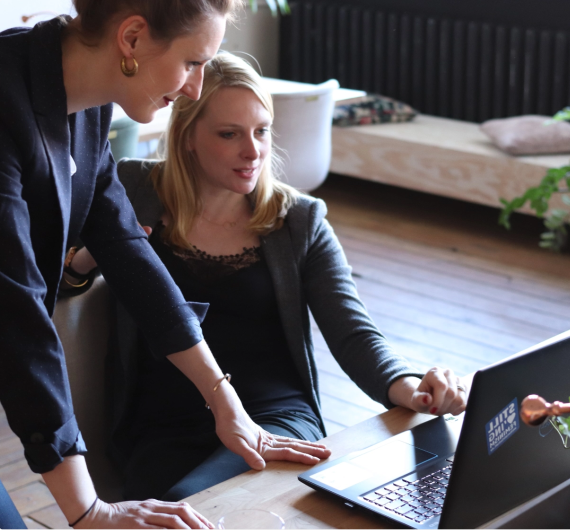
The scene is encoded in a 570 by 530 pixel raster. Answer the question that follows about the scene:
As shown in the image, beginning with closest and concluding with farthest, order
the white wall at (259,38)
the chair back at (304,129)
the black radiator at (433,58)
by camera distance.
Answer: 1. the chair back at (304,129)
2. the black radiator at (433,58)
3. the white wall at (259,38)

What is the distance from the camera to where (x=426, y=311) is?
3.29 metres

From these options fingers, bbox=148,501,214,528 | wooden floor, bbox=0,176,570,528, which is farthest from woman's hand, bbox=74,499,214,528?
wooden floor, bbox=0,176,570,528

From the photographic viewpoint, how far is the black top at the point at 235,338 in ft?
4.83

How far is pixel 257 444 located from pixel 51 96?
0.53 m

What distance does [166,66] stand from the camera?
0.99 metres

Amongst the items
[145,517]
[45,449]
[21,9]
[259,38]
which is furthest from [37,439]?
[259,38]

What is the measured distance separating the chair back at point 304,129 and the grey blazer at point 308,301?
1.70 meters

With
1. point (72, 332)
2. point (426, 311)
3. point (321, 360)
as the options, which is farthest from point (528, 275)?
point (72, 332)

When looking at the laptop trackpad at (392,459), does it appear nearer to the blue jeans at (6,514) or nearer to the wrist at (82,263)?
the blue jeans at (6,514)

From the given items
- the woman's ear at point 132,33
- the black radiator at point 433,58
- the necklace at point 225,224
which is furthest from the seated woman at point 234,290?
the black radiator at point 433,58

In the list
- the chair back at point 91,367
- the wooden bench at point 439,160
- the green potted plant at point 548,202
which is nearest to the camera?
the chair back at point 91,367

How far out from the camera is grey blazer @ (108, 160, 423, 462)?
141cm

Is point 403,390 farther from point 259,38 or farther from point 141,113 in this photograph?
point 259,38

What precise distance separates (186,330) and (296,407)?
0.38m
